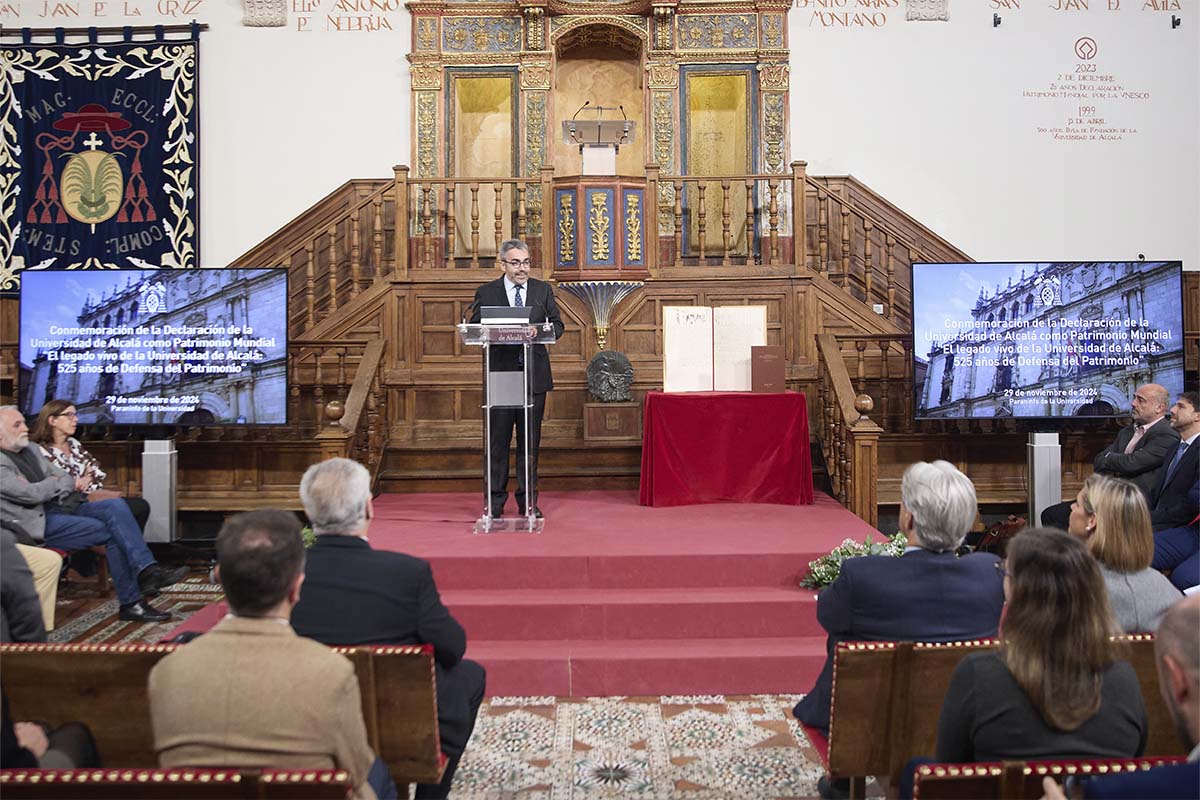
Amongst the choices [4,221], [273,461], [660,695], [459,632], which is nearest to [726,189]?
[273,461]

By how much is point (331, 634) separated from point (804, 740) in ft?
5.98

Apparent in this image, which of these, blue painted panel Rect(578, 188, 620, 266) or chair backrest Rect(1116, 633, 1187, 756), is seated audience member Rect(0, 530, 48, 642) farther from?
blue painted panel Rect(578, 188, 620, 266)

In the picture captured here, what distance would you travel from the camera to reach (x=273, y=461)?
6832mm

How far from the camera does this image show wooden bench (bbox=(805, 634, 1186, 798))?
237 cm

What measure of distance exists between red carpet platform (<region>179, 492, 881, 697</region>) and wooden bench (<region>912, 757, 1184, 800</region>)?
253 centimetres

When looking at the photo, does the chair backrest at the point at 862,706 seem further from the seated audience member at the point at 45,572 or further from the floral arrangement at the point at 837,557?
the seated audience member at the point at 45,572

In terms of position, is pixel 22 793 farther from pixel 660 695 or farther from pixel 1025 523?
pixel 1025 523

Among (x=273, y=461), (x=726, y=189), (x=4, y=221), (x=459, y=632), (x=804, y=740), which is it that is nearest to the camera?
(x=459, y=632)

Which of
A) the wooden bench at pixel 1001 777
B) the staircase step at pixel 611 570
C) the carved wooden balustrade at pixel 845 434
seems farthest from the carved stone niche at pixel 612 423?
the wooden bench at pixel 1001 777

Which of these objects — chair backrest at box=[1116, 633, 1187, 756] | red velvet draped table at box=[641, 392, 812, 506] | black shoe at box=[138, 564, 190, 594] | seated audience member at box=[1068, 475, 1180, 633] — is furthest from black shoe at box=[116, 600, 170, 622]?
chair backrest at box=[1116, 633, 1187, 756]

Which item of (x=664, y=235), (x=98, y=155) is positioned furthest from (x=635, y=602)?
(x=98, y=155)

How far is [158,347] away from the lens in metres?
6.48

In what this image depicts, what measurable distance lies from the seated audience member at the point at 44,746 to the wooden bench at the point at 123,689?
0.04 meters

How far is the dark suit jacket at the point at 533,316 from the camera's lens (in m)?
5.33
